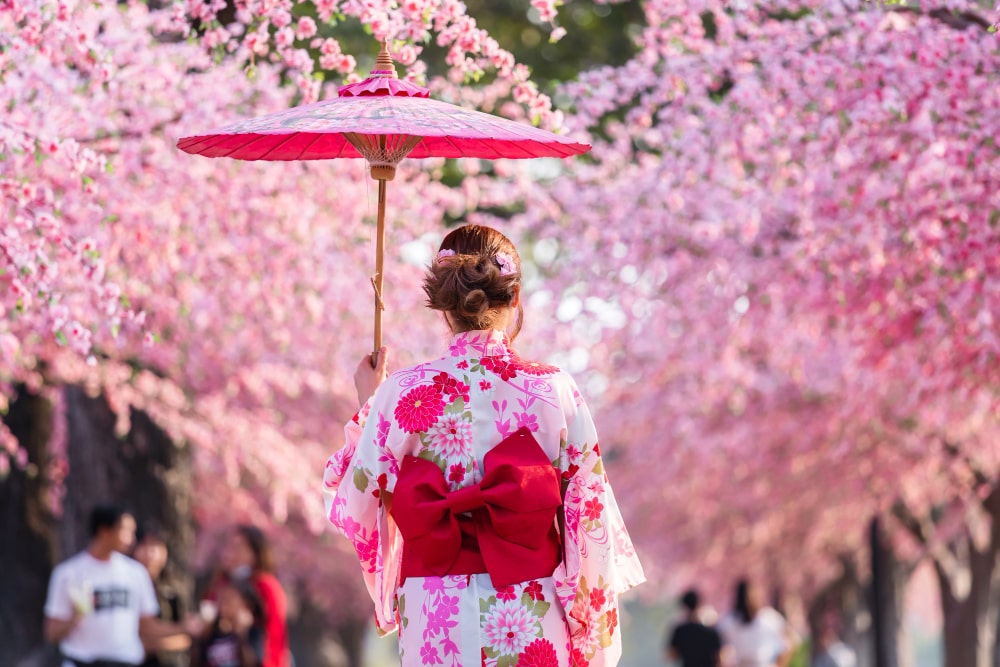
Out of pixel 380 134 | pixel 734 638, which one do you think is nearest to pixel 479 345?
pixel 380 134

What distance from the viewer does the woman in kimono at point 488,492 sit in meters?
4.16

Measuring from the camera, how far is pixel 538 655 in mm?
4199

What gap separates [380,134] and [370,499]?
3.83ft

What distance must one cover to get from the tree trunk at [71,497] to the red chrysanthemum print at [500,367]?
8.95 meters

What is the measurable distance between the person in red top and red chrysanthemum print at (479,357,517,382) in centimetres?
441

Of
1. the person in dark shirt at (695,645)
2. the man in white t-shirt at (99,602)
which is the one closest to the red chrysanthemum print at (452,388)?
the man in white t-shirt at (99,602)

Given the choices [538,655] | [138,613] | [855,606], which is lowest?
[855,606]

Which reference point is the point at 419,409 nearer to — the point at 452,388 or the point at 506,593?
the point at 452,388

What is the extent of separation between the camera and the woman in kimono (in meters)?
4.16

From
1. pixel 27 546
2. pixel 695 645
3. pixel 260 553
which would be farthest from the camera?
pixel 27 546

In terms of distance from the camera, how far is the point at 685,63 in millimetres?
8422

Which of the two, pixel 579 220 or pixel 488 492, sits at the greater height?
pixel 579 220

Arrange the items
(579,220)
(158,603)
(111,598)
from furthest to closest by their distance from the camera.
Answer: (579,220) < (158,603) < (111,598)

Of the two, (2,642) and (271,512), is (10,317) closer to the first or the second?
(2,642)
